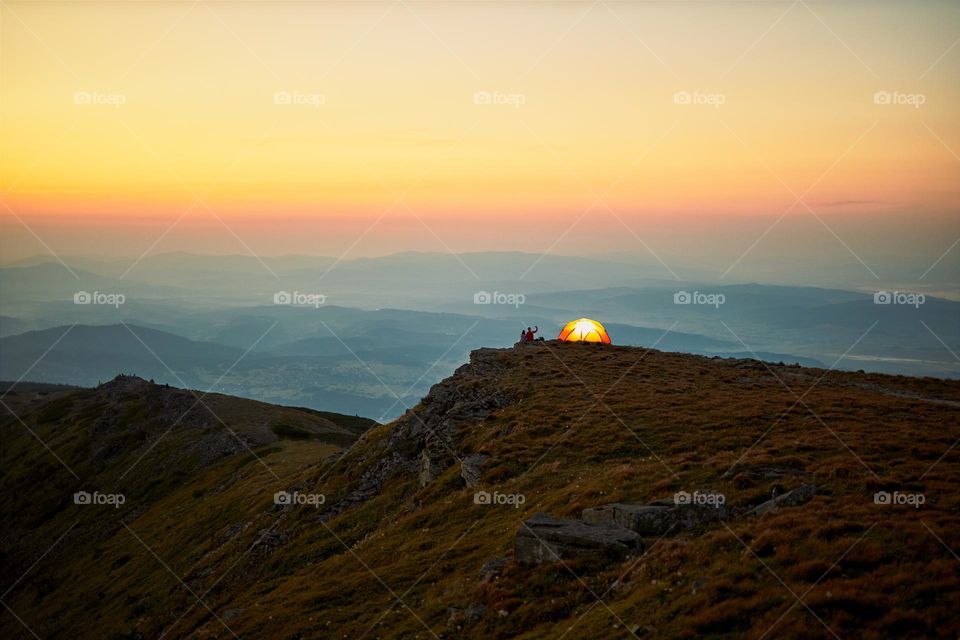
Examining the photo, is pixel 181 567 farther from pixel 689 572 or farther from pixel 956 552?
pixel 956 552

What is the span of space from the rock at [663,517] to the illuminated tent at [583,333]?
168 feet

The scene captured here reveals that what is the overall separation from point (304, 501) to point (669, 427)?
26.8m

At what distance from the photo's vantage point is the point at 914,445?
30312 mm

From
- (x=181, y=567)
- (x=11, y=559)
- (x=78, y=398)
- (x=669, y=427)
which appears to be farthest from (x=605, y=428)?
(x=78, y=398)

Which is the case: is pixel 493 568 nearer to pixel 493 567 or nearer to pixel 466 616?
pixel 493 567

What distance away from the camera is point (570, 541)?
74.1ft

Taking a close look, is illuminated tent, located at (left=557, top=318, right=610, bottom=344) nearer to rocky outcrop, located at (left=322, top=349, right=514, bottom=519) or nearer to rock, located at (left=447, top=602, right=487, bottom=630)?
rocky outcrop, located at (left=322, top=349, right=514, bottom=519)

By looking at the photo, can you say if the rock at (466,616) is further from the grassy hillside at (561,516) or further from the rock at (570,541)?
the rock at (570,541)

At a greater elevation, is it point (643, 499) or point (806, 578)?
point (643, 499)

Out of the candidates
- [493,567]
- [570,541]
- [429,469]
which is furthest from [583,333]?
[570,541]

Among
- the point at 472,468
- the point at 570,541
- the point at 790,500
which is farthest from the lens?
the point at 472,468

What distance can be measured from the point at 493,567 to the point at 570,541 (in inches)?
123

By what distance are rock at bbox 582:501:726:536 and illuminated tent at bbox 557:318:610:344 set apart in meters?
51.2

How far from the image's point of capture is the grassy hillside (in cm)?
1808
